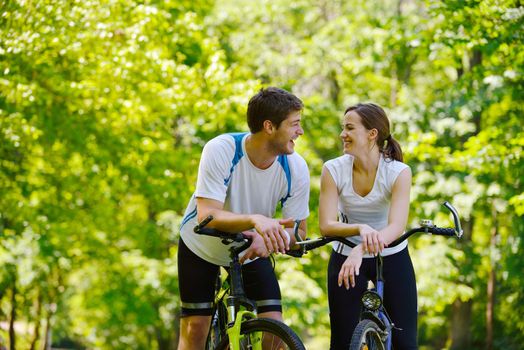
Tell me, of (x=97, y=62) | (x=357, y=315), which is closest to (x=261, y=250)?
(x=357, y=315)

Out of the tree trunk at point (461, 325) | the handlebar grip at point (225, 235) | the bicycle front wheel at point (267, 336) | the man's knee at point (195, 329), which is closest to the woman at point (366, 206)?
the handlebar grip at point (225, 235)

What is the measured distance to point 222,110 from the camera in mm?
12344

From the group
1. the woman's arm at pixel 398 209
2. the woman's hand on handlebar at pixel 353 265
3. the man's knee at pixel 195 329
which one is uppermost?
the woman's arm at pixel 398 209

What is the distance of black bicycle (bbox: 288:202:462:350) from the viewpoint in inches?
146

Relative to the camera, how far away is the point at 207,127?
14.9 meters

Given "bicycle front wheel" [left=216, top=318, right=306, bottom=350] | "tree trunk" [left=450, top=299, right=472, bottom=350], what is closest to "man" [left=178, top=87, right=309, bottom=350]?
"bicycle front wheel" [left=216, top=318, right=306, bottom=350]

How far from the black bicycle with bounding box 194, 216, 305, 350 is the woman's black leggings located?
1.74 ft

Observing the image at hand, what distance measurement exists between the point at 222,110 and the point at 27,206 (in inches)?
129

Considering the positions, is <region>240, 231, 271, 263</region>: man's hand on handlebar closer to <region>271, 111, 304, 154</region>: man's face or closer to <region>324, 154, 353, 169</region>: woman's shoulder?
<region>271, 111, 304, 154</region>: man's face

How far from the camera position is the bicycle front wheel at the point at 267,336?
3560mm

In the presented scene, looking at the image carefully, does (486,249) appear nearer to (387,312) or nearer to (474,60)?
(474,60)

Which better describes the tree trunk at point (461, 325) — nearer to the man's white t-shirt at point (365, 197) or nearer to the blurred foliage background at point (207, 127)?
the blurred foliage background at point (207, 127)

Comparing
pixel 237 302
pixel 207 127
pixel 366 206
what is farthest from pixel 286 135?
pixel 207 127

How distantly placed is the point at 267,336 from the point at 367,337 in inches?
19.1
